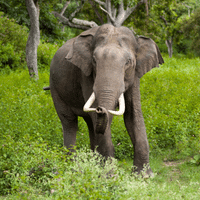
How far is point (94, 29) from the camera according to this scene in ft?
17.2

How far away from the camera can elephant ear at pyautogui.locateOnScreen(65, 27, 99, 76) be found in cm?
483

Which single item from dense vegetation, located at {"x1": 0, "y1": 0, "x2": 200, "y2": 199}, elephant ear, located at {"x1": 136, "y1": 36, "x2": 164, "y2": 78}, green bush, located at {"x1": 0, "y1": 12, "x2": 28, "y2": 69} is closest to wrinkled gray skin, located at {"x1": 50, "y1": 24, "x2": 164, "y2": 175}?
elephant ear, located at {"x1": 136, "y1": 36, "x2": 164, "y2": 78}

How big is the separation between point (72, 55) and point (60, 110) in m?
1.52

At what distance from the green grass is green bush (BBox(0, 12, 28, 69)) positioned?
76cm

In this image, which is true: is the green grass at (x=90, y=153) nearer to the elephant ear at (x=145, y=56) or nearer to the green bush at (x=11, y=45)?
the green bush at (x=11, y=45)

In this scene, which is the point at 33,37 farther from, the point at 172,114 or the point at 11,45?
the point at 172,114

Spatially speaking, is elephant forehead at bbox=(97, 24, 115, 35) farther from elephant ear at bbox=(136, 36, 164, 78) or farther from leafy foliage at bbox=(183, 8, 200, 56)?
leafy foliage at bbox=(183, 8, 200, 56)

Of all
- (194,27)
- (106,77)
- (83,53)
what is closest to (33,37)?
(83,53)

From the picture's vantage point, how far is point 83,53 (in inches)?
195

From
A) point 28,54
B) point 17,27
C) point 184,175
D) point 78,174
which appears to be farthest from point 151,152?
point 17,27

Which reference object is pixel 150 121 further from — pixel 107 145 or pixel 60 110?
pixel 107 145

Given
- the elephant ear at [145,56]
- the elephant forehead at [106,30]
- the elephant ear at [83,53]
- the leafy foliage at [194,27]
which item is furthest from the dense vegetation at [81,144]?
the leafy foliage at [194,27]

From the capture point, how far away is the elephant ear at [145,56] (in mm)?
4988

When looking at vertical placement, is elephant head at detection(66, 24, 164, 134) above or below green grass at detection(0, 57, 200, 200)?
above
